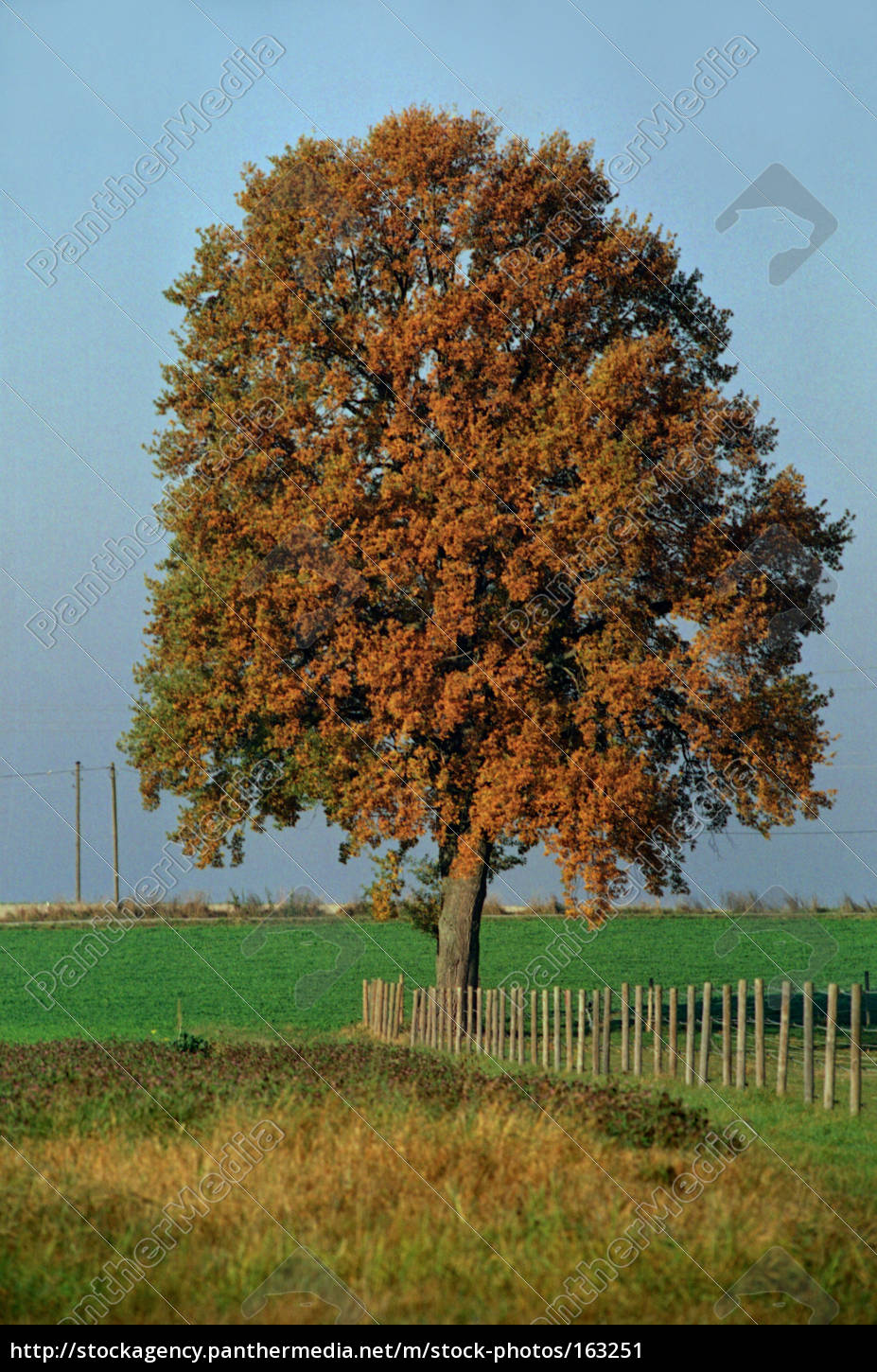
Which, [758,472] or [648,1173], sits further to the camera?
[758,472]

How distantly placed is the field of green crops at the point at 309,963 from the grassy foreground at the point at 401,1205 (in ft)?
45.6

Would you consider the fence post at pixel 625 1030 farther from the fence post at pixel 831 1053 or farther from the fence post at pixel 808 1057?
the fence post at pixel 831 1053

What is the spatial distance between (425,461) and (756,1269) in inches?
637

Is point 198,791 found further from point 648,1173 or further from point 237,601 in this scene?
point 648,1173

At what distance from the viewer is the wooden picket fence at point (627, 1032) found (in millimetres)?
15906

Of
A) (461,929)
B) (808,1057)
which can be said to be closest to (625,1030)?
(808,1057)

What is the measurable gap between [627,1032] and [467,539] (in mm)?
7768

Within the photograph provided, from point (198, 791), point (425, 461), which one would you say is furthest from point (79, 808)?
point (425, 461)

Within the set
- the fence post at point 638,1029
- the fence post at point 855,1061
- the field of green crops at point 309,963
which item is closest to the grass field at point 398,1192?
the fence post at point 855,1061

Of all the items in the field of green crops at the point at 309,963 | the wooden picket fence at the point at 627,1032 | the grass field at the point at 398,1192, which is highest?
the grass field at the point at 398,1192

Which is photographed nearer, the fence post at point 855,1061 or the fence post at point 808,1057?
the fence post at point 855,1061

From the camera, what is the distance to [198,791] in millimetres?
24719

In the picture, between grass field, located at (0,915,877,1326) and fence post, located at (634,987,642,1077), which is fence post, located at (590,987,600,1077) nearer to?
fence post, located at (634,987,642,1077)

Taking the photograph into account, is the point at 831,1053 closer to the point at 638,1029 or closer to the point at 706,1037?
the point at 706,1037
